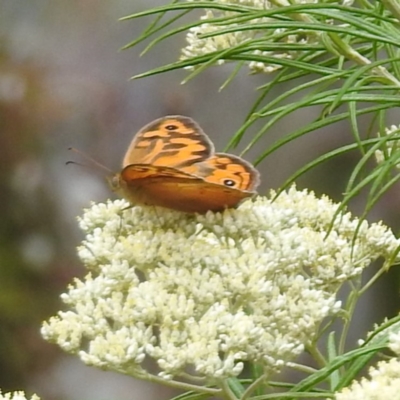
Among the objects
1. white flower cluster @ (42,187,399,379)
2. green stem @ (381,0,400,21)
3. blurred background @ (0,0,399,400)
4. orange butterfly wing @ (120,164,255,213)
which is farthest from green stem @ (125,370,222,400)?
blurred background @ (0,0,399,400)

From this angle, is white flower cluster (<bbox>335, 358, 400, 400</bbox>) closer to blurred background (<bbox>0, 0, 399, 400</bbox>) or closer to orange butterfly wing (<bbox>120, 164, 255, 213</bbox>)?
orange butterfly wing (<bbox>120, 164, 255, 213</bbox>)

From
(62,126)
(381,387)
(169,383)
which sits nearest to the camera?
(381,387)

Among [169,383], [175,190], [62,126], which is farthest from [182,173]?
[62,126]

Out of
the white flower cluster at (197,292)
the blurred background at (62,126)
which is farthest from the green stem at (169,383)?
the blurred background at (62,126)

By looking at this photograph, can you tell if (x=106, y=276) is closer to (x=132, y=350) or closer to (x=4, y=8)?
(x=132, y=350)

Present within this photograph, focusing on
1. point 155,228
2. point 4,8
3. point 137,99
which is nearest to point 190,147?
point 155,228

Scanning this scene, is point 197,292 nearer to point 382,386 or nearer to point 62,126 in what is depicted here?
point 382,386
